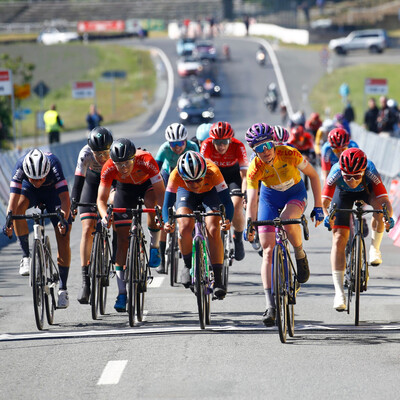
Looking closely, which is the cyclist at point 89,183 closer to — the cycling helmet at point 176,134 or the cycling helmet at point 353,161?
the cycling helmet at point 176,134

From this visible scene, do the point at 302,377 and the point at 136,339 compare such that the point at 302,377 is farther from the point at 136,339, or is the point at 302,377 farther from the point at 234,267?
the point at 234,267

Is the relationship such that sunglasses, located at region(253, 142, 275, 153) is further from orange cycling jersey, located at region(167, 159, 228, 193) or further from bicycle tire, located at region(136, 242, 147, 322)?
bicycle tire, located at region(136, 242, 147, 322)

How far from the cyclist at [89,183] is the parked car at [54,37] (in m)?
86.2

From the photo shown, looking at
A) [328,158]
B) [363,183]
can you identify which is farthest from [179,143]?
[363,183]

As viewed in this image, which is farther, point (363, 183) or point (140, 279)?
point (363, 183)

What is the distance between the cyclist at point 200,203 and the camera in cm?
1055

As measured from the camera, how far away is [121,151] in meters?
10.4

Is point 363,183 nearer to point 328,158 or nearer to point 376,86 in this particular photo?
point 328,158

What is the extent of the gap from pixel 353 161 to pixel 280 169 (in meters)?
0.71

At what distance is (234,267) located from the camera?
15.0 metres

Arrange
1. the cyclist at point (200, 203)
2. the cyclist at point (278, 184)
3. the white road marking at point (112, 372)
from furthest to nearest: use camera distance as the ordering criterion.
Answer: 1. the cyclist at point (200, 203)
2. the cyclist at point (278, 184)
3. the white road marking at point (112, 372)

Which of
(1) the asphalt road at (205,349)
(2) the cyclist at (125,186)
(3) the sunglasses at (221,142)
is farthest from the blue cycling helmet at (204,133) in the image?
(2) the cyclist at (125,186)

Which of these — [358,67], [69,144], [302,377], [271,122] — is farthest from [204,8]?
[302,377]

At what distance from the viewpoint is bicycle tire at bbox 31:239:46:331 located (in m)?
10.1
